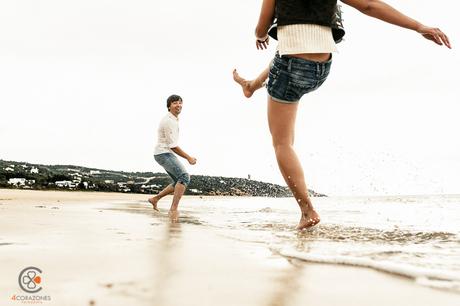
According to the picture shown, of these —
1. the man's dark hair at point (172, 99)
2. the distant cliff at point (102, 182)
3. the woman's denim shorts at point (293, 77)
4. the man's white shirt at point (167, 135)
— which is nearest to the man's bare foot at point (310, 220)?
the woman's denim shorts at point (293, 77)

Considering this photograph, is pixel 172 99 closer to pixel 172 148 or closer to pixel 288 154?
pixel 172 148

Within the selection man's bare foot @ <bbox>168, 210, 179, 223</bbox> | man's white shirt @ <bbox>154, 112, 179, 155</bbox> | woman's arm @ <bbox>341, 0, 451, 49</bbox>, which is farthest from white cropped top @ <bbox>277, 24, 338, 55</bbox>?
man's white shirt @ <bbox>154, 112, 179, 155</bbox>

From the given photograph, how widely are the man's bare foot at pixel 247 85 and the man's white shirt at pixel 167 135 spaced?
265 centimetres

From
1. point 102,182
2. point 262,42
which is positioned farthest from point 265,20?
point 102,182

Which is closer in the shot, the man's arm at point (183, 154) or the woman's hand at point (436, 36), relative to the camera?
the woman's hand at point (436, 36)

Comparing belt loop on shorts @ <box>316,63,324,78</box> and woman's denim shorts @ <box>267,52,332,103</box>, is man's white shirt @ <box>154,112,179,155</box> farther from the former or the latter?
belt loop on shorts @ <box>316,63,324,78</box>

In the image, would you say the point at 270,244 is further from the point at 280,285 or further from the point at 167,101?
the point at 167,101

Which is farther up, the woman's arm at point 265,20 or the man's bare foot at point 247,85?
the woman's arm at point 265,20

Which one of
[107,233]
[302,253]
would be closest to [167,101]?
[107,233]

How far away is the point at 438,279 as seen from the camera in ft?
5.52

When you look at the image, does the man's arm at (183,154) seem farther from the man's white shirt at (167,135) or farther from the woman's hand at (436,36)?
the woman's hand at (436,36)

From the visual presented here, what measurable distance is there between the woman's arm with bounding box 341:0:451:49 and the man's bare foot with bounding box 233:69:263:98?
1.12 meters

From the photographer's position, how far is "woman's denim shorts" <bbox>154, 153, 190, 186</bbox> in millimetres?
6843

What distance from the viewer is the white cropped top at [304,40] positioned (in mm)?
3404
